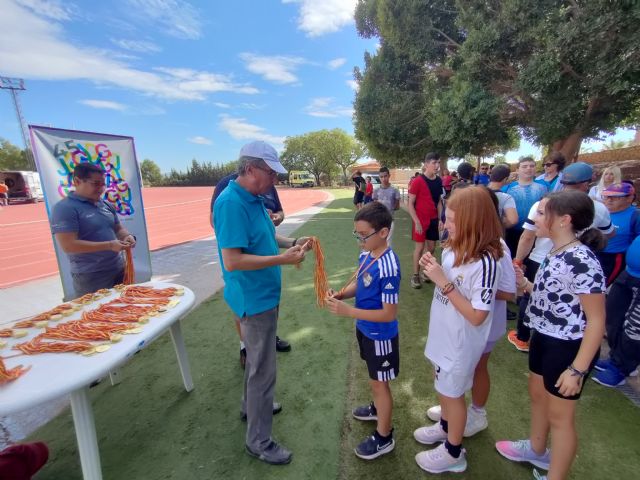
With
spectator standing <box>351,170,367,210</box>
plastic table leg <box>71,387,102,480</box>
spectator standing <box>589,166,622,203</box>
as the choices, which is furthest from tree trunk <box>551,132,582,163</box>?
plastic table leg <box>71,387,102,480</box>

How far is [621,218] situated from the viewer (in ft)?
9.53

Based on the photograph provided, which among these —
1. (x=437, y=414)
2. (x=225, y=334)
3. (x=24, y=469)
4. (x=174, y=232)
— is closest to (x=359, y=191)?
(x=174, y=232)

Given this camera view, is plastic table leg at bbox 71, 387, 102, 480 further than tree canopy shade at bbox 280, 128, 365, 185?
No

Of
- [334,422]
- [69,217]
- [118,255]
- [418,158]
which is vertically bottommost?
[334,422]

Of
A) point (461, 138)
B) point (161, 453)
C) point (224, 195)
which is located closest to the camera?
point (224, 195)

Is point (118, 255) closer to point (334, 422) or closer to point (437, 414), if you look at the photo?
point (334, 422)

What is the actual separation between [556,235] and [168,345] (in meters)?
3.88

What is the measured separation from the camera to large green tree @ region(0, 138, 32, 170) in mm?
50219

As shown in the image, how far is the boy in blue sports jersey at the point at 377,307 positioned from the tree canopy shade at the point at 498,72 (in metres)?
6.57

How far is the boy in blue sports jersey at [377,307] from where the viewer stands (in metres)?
1.82

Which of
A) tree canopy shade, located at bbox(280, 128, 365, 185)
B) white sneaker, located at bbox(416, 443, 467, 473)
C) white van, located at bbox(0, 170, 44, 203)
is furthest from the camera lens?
tree canopy shade, located at bbox(280, 128, 365, 185)

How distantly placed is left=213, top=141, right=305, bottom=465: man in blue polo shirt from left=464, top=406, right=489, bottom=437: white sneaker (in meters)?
1.32

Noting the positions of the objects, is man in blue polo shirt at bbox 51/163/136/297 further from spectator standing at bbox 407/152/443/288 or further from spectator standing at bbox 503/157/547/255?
spectator standing at bbox 503/157/547/255

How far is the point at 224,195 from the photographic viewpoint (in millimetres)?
1794
